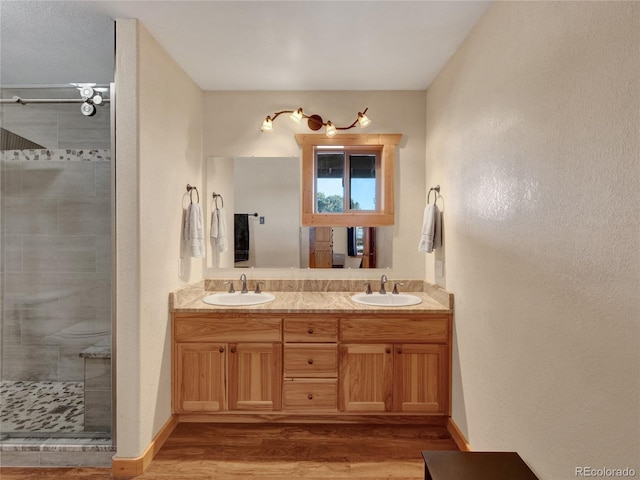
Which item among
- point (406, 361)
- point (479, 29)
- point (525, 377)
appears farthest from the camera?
point (406, 361)

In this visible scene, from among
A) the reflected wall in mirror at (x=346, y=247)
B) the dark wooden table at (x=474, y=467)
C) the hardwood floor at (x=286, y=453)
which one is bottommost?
the hardwood floor at (x=286, y=453)

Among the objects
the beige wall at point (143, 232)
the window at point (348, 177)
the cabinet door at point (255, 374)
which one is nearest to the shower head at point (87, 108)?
the beige wall at point (143, 232)

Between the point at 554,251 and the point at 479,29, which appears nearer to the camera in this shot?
the point at 554,251

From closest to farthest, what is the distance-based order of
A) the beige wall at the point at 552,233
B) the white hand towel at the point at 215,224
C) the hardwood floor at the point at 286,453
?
1. the beige wall at the point at 552,233
2. the hardwood floor at the point at 286,453
3. the white hand towel at the point at 215,224

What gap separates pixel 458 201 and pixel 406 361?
1111 millimetres

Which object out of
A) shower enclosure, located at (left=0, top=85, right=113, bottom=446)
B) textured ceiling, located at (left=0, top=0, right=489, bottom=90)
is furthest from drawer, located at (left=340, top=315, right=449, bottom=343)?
shower enclosure, located at (left=0, top=85, right=113, bottom=446)

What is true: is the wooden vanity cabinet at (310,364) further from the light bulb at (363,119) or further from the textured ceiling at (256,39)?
the textured ceiling at (256,39)

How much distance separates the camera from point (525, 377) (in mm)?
1392

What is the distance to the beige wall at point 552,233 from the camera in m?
0.93

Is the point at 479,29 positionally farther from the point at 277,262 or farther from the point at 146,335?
the point at 146,335

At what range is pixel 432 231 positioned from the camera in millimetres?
2381

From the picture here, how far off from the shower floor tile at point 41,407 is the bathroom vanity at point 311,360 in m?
0.67

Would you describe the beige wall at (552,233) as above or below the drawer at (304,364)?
above

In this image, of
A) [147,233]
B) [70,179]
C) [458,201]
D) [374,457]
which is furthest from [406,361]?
[70,179]
